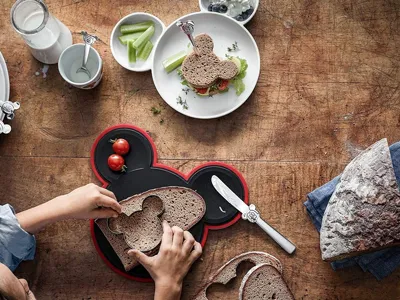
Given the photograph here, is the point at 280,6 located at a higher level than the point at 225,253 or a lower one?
higher

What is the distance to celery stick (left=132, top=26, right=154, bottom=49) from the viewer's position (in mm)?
2100

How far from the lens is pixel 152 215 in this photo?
206cm

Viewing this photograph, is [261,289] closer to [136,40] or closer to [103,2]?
[136,40]

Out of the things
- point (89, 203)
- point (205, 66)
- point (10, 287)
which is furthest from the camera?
point (205, 66)

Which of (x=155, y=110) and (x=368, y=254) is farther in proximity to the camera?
(x=155, y=110)

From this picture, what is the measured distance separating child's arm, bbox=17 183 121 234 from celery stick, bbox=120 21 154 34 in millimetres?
572

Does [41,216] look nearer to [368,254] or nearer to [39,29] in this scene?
[39,29]

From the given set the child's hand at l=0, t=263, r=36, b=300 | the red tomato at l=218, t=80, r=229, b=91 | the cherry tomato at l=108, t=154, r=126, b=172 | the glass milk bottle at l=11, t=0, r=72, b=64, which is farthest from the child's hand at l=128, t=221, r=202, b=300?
the glass milk bottle at l=11, t=0, r=72, b=64

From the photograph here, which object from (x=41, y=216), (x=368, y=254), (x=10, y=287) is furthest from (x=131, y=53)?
(x=368, y=254)

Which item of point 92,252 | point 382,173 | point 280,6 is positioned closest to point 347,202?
point 382,173

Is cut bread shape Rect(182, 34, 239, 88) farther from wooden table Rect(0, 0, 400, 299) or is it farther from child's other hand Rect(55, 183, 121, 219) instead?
child's other hand Rect(55, 183, 121, 219)

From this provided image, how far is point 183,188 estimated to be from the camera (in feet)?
6.77

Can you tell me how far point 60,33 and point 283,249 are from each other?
3.59 feet

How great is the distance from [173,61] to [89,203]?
1.92 feet
